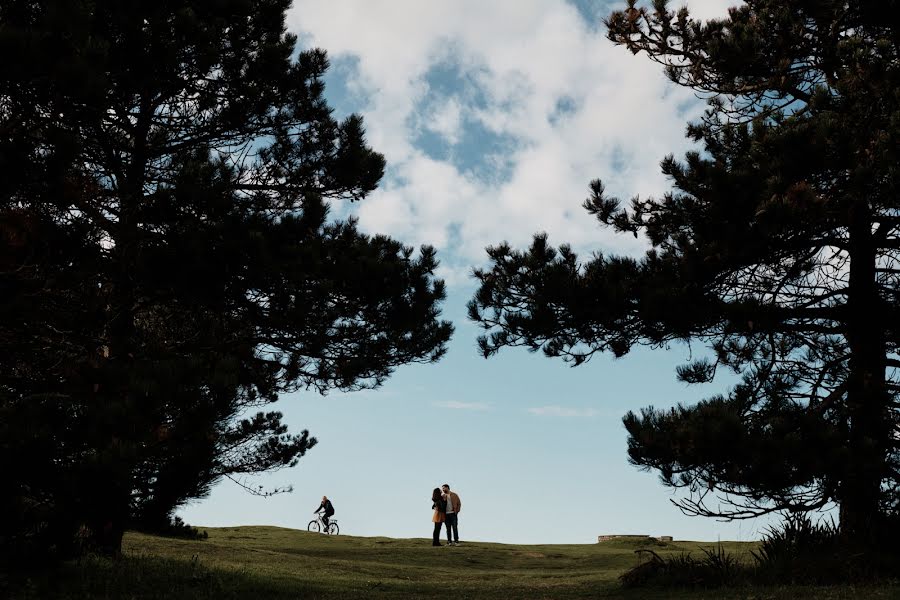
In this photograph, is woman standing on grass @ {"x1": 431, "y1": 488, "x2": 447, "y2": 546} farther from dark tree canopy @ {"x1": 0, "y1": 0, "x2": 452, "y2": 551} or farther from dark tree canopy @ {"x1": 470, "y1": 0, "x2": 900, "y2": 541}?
dark tree canopy @ {"x1": 470, "y1": 0, "x2": 900, "y2": 541}

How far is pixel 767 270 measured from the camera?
39.1 feet

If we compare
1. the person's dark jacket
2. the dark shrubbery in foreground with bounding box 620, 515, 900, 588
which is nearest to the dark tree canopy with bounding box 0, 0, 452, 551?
the dark shrubbery in foreground with bounding box 620, 515, 900, 588

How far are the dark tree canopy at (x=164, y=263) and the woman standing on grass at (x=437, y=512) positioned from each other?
3959 millimetres

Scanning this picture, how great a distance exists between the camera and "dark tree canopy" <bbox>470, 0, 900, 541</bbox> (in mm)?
10062

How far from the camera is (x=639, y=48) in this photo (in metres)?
13.1

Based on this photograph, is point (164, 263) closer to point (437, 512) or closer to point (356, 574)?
point (356, 574)

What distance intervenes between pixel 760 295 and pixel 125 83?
34.5 feet

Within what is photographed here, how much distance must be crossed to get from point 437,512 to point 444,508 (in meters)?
0.23

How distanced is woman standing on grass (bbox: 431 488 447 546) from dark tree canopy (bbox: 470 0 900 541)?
28.5 ft

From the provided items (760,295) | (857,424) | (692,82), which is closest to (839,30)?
(692,82)

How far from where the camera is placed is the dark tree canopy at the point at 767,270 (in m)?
10.1

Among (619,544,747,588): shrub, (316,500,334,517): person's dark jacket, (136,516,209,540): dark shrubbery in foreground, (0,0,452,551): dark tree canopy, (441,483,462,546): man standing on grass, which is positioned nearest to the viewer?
(0,0,452,551): dark tree canopy

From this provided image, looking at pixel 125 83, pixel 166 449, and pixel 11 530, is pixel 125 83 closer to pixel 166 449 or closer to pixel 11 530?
pixel 166 449

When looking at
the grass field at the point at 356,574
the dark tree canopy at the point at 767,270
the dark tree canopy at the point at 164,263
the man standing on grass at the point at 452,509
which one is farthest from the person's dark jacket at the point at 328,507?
the dark tree canopy at the point at 767,270
